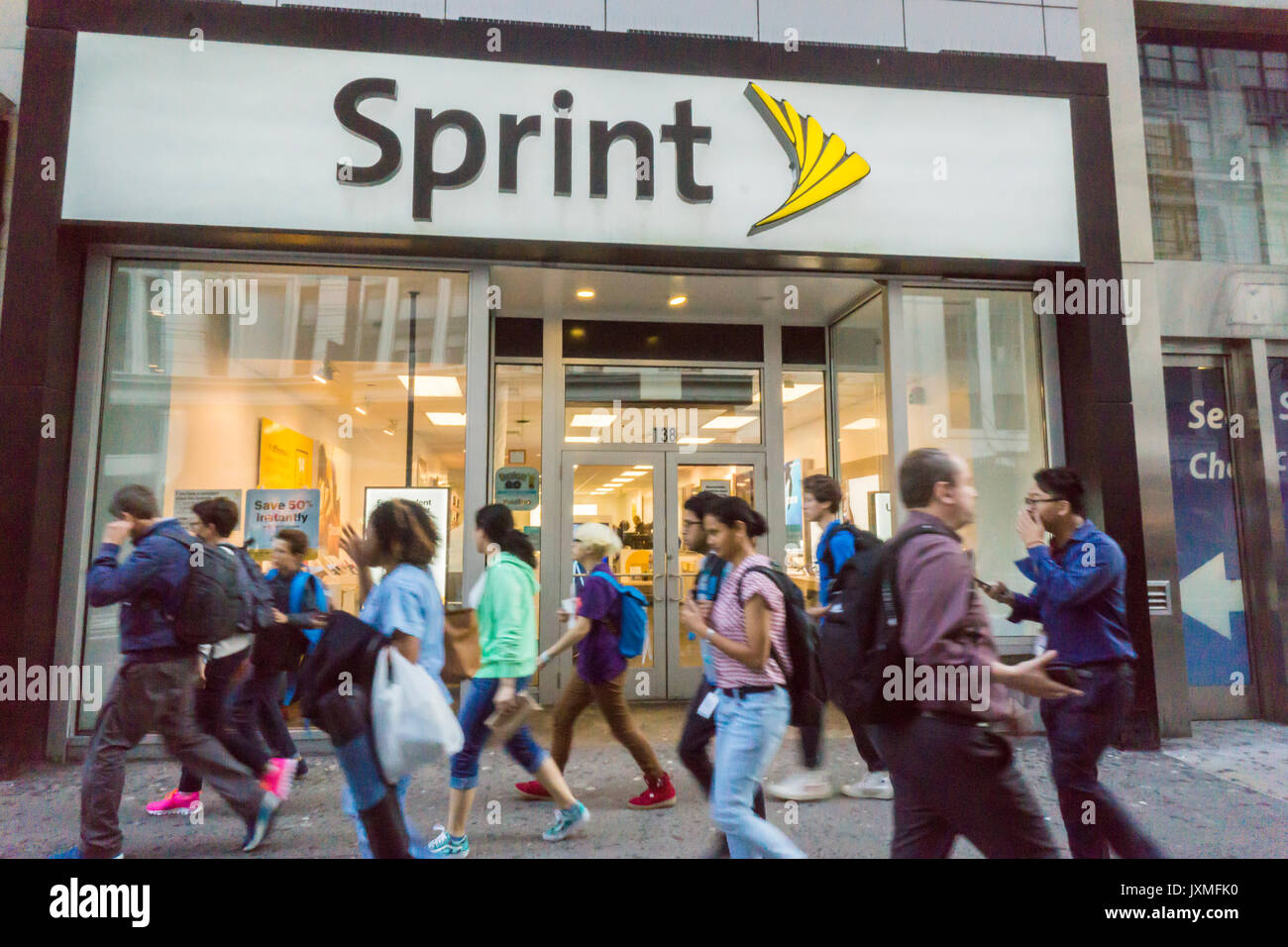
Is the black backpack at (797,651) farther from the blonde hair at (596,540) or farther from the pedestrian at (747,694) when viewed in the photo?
the blonde hair at (596,540)

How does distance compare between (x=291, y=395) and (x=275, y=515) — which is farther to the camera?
(x=291, y=395)

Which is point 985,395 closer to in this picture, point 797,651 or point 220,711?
point 797,651

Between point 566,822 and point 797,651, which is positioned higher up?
point 797,651

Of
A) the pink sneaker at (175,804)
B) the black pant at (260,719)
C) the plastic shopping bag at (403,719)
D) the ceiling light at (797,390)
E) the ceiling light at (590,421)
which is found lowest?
the pink sneaker at (175,804)

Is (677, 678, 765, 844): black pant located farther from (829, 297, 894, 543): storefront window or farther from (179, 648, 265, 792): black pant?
(829, 297, 894, 543): storefront window

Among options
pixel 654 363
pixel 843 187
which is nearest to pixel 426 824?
pixel 654 363

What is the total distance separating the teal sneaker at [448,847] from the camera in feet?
12.8

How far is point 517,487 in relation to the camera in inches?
301

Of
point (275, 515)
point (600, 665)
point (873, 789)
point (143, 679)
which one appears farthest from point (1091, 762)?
point (275, 515)

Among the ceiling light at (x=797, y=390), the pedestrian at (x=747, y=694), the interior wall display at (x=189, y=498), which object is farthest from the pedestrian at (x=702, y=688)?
the ceiling light at (x=797, y=390)

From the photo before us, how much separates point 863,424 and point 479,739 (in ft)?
16.6

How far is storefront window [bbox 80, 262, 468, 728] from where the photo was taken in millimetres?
6180

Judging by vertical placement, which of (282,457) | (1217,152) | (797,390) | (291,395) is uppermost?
(1217,152)

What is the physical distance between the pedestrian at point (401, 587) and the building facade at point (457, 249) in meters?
2.80
